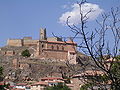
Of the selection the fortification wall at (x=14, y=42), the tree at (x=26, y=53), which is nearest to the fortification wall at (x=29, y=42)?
the fortification wall at (x=14, y=42)

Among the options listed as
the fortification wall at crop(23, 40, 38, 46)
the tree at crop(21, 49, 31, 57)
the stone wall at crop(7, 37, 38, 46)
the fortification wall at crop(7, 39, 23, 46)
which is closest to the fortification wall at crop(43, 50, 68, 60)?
the tree at crop(21, 49, 31, 57)

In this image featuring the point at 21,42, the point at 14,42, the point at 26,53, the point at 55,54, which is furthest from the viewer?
the point at 14,42

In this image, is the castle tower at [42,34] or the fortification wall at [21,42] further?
the fortification wall at [21,42]

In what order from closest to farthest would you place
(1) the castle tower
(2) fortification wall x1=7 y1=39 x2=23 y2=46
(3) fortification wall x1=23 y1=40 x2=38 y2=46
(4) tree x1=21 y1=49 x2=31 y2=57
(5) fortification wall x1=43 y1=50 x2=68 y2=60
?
(5) fortification wall x1=43 y1=50 x2=68 y2=60 < (4) tree x1=21 y1=49 x2=31 y2=57 < (1) the castle tower < (2) fortification wall x1=7 y1=39 x2=23 y2=46 < (3) fortification wall x1=23 y1=40 x2=38 y2=46

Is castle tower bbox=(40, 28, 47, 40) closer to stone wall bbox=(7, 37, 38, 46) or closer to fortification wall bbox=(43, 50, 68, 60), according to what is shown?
stone wall bbox=(7, 37, 38, 46)

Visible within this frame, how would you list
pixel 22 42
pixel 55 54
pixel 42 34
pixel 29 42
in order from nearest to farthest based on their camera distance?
pixel 55 54
pixel 42 34
pixel 22 42
pixel 29 42

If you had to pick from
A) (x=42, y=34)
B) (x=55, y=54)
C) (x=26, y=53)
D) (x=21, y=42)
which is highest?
(x=42, y=34)

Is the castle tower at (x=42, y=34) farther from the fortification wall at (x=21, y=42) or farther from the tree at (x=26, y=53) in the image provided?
the tree at (x=26, y=53)

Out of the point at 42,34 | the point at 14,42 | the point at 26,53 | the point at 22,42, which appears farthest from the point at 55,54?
the point at 14,42

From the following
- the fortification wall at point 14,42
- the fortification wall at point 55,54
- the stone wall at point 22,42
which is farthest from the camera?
the stone wall at point 22,42

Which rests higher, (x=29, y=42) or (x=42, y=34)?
(x=42, y=34)

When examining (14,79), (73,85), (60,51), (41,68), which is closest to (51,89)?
(73,85)

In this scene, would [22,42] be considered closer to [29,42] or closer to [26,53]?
[29,42]

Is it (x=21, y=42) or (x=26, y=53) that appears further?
(x=21, y=42)
